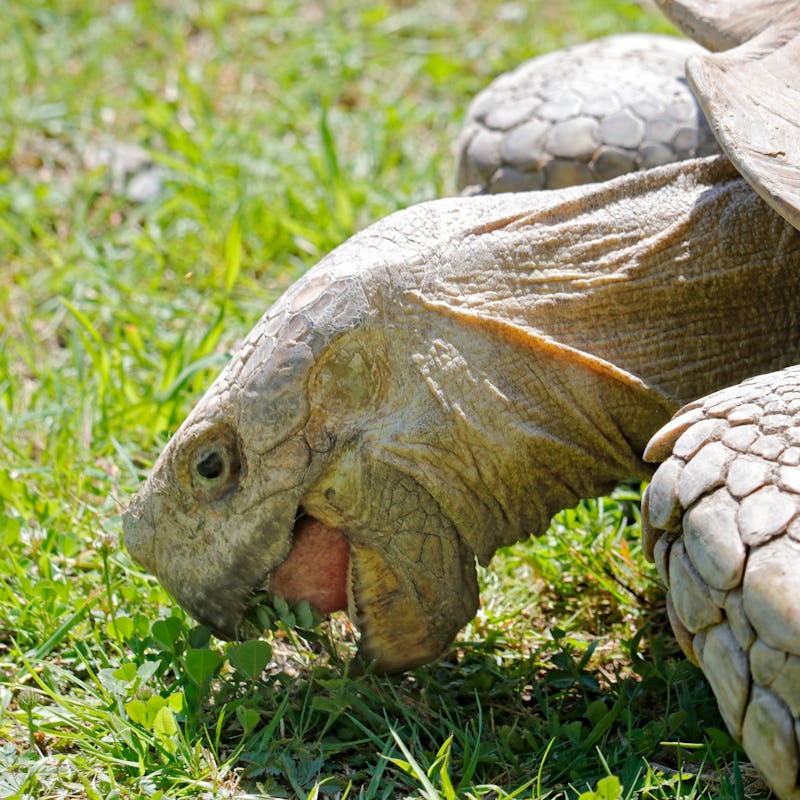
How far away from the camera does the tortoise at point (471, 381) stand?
2520mm

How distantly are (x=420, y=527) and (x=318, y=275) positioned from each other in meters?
0.54

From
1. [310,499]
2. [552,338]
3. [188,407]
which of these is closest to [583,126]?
[552,338]

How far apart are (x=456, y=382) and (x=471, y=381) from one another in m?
0.03

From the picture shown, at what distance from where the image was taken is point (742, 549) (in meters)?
2.13

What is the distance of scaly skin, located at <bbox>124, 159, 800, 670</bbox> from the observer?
8.29 feet

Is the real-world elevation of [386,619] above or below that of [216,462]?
below

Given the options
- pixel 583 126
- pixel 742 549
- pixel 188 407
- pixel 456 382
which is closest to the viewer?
pixel 742 549

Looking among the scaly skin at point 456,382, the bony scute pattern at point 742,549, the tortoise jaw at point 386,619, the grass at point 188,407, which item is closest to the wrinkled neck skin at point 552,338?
the scaly skin at point 456,382

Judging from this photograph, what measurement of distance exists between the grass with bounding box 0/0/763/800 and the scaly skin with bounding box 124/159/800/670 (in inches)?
9.0

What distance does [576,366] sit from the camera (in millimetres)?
2586

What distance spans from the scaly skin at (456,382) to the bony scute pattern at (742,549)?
31 cm

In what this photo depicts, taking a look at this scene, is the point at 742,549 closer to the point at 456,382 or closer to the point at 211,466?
the point at 456,382

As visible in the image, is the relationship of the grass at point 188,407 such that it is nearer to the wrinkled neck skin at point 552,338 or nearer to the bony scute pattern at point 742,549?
the bony scute pattern at point 742,549

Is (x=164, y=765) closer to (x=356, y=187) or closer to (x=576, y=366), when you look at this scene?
(x=576, y=366)
